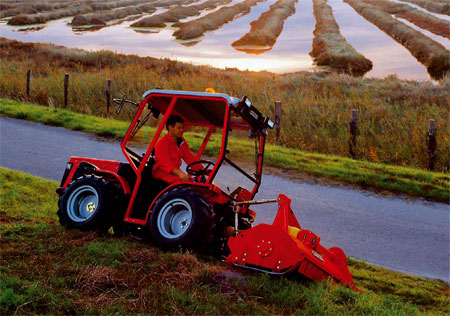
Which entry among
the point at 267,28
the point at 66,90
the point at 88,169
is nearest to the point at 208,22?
the point at 267,28

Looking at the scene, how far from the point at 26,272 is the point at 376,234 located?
20.6 ft

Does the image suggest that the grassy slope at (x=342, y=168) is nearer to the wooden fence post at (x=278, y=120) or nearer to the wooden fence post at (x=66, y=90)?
the wooden fence post at (x=278, y=120)

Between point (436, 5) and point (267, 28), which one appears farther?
point (436, 5)

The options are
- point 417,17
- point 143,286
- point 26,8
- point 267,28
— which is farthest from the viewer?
point 417,17

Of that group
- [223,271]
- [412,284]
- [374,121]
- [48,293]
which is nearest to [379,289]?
[412,284]

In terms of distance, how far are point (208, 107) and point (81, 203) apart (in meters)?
2.30

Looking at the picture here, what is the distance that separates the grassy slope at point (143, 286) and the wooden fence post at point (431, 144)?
310 inches

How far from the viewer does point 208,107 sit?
7.45 metres

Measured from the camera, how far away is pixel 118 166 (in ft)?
26.6

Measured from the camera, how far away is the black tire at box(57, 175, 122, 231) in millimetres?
7363

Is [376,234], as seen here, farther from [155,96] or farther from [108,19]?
[108,19]

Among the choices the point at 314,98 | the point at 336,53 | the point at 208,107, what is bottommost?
the point at 314,98

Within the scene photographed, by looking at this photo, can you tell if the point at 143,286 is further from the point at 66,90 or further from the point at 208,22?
the point at 208,22

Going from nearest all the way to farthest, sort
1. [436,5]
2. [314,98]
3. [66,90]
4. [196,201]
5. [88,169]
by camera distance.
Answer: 1. [196,201]
2. [88,169]
3. [314,98]
4. [66,90]
5. [436,5]
